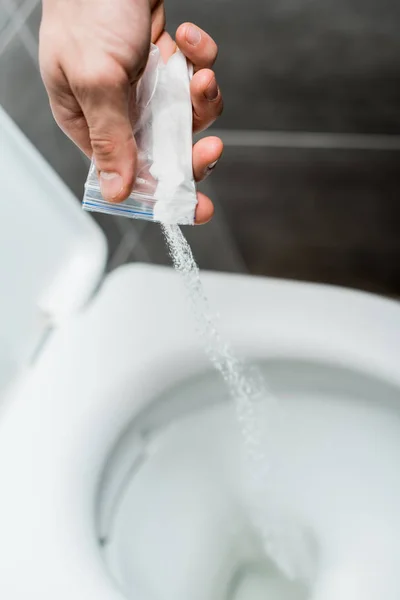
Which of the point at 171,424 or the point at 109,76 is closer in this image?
the point at 109,76

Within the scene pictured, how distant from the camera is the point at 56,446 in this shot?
0.62 meters

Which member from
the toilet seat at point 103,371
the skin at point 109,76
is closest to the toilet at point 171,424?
the toilet seat at point 103,371

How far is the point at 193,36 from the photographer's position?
503mm

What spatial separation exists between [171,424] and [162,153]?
0.32 meters

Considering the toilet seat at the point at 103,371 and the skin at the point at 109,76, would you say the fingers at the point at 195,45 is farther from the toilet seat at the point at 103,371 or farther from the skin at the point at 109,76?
the toilet seat at the point at 103,371

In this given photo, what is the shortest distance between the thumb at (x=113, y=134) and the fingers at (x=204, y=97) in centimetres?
5

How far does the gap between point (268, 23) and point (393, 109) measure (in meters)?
0.18

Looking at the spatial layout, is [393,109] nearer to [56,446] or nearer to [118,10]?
[118,10]

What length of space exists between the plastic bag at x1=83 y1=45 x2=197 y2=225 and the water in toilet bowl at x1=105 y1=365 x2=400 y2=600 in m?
0.24

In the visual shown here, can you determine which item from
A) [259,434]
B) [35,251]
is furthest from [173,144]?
[259,434]

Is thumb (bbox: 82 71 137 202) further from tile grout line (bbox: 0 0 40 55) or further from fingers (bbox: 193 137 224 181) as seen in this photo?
tile grout line (bbox: 0 0 40 55)

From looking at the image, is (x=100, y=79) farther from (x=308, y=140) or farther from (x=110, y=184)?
(x=308, y=140)

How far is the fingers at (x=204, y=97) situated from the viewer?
0.50 metres

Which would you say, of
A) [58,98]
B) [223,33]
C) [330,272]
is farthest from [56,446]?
[330,272]
